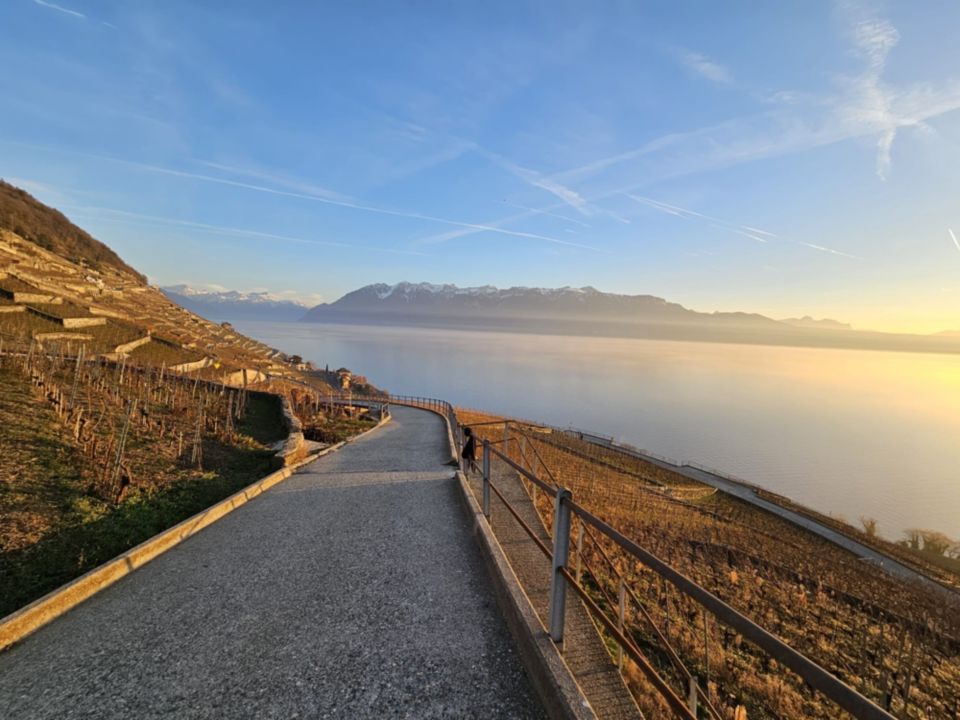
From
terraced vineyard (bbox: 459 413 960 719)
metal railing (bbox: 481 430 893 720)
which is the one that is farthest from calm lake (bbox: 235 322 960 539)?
metal railing (bbox: 481 430 893 720)

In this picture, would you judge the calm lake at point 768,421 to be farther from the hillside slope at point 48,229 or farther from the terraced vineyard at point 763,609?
the hillside slope at point 48,229

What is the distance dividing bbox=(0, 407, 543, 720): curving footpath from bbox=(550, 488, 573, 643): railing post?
1.68ft

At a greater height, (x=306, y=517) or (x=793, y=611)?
(x=306, y=517)

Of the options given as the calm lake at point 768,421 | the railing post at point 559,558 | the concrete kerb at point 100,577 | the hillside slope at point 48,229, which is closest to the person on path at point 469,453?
the concrete kerb at point 100,577

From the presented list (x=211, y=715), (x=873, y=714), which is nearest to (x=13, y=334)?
(x=211, y=715)

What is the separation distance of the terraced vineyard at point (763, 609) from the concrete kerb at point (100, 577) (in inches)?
216

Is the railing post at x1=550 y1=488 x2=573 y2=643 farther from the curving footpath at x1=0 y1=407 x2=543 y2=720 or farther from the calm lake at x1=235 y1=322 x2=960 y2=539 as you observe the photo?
the calm lake at x1=235 y1=322 x2=960 y2=539

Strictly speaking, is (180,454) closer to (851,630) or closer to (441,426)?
(441,426)

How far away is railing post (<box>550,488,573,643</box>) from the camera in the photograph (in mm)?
3352

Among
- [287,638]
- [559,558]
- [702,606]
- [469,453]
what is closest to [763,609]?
[469,453]

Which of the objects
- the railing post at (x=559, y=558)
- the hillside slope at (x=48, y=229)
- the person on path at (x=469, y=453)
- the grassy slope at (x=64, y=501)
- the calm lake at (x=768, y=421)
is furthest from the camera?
the hillside slope at (x=48, y=229)

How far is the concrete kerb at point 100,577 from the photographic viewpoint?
421cm

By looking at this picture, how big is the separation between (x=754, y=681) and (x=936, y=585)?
22.6m

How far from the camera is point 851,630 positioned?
11.9 metres
